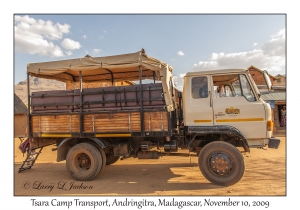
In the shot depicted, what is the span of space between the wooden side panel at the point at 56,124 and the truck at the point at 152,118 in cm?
3

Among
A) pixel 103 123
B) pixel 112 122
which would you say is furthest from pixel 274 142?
pixel 103 123

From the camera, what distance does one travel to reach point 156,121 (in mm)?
5117

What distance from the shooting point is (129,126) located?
5.26 metres

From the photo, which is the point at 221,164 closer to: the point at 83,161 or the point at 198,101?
the point at 198,101

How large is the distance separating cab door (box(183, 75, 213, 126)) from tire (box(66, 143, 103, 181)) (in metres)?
2.64

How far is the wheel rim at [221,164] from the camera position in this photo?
480 cm

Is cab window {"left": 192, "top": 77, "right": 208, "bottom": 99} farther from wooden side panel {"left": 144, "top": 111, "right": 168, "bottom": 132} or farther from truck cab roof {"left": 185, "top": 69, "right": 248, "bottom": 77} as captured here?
wooden side panel {"left": 144, "top": 111, "right": 168, "bottom": 132}

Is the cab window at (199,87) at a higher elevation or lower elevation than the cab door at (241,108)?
higher

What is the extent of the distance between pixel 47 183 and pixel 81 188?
1.19 m

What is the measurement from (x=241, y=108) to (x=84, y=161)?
14.8 ft

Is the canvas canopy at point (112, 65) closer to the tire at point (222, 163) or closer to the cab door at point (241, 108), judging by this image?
the cab door at point (241, 108)

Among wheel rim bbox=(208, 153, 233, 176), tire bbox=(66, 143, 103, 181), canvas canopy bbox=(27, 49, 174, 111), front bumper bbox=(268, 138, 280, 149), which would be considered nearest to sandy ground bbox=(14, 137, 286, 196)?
tire bbox=(66, 143, 103, 181)

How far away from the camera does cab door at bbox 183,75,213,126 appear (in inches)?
199

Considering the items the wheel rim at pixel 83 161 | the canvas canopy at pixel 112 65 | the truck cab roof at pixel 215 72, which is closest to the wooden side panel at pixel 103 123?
the canvas canopy at pixel 112 65
